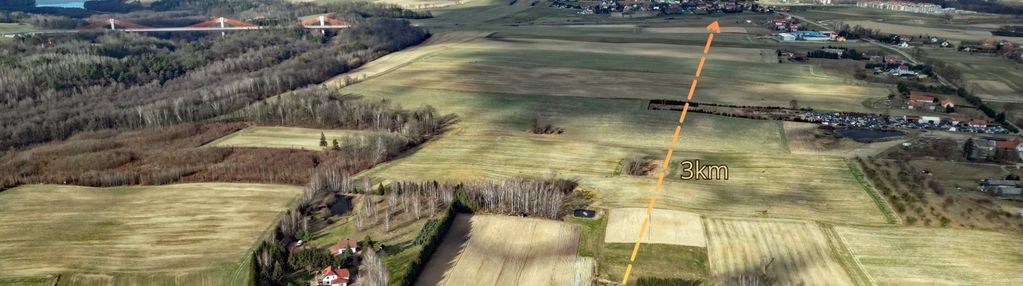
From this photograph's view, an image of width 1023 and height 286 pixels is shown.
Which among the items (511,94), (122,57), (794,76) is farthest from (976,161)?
(122,57)

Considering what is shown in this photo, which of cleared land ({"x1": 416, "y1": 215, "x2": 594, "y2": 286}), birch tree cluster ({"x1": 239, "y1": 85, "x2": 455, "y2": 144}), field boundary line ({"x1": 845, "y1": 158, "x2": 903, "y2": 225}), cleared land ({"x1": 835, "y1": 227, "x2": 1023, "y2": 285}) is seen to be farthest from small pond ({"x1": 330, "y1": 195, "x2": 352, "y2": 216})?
field boundary line ({"x1": 845, "y1": 158, "x2": 903, "y2": 225})

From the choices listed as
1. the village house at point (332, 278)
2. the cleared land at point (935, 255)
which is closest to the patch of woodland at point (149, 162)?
the village house at point (332, 278)

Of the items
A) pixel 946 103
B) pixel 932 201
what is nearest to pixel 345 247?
pixel 932 201

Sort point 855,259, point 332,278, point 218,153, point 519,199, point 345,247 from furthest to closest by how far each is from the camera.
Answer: point 218,153, point 519,199, point 345,247, point 855,259, point 332,278

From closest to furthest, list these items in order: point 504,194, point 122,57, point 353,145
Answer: point 504,194, point 353,145, point 122,57

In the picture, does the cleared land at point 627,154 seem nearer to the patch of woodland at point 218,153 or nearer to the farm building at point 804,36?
the patch of woodland at point 218,153

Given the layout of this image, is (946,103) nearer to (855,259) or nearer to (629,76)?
(629,76)

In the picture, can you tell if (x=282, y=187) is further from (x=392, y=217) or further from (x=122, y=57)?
(x=122, y=57)
